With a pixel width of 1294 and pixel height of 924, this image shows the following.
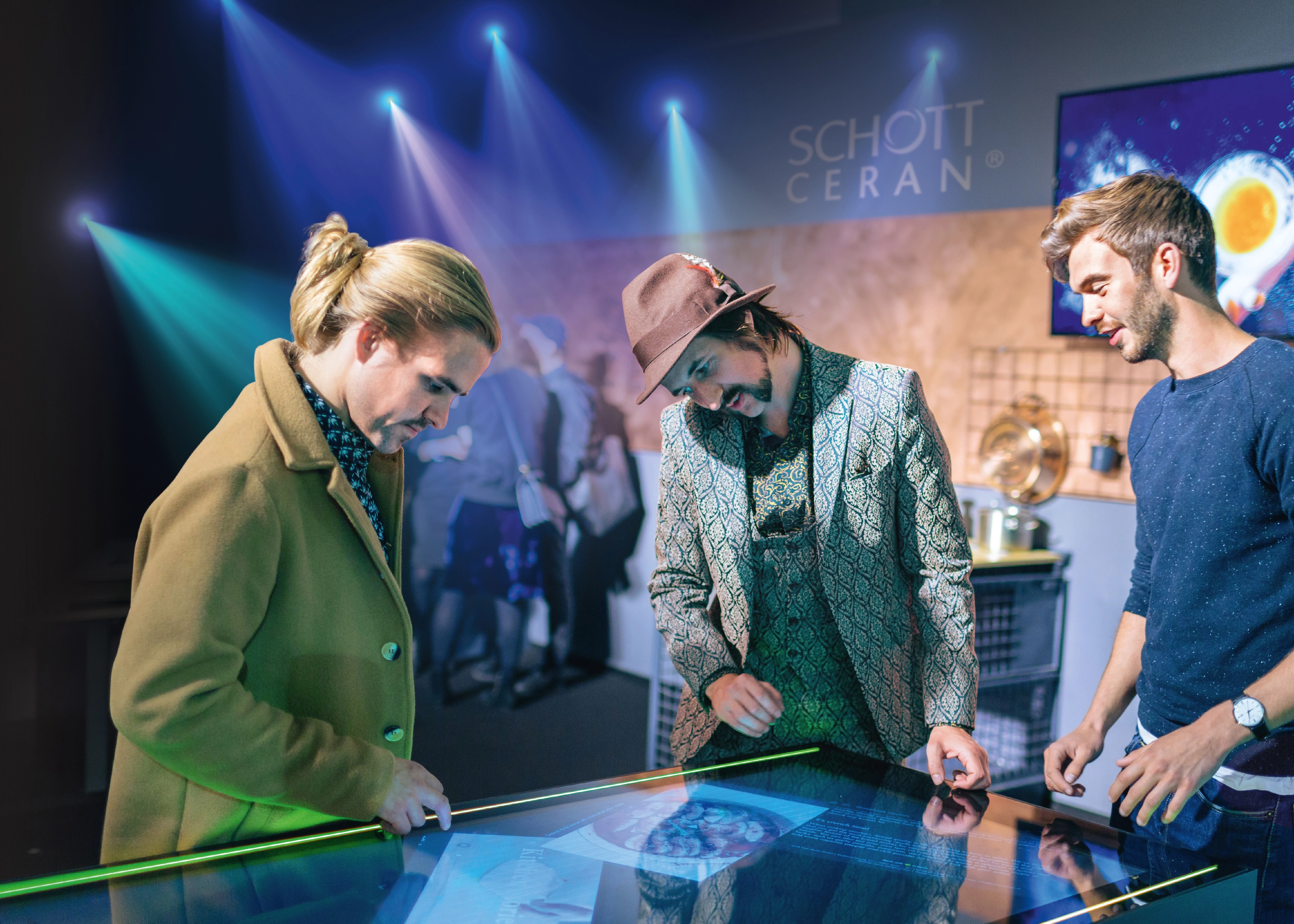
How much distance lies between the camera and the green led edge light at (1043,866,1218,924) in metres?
1.03

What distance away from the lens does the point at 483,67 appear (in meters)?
5.66

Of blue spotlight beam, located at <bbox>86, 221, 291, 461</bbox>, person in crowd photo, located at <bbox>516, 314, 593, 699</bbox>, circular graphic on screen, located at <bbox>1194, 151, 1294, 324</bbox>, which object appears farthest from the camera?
person in crowd photo, located at <bbox>516, 314, 593, 699</bbox>

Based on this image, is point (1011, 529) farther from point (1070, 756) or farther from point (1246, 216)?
point (1070, 756)

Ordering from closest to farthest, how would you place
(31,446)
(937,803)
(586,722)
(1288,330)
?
1. (937,803)
2. (1288,330)
3. (31,446)
4. (586,722)

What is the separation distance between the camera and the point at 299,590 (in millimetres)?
1263

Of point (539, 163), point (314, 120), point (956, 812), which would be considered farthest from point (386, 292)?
point (539, 163)

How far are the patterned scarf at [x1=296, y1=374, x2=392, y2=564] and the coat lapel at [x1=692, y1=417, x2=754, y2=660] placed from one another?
0.59 m

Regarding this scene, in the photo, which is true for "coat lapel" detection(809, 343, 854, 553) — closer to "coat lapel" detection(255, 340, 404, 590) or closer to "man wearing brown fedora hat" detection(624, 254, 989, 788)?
"man wearing brown fedora hat" detection(624, 254, 989, 788)

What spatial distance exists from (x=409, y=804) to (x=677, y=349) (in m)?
0.81

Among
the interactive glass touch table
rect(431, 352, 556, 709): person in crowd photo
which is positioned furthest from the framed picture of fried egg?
rect(431, 352, 556, 709): person in crowd photo

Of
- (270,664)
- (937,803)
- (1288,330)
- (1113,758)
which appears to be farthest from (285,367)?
(1113,758)

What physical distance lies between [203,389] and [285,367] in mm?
4213

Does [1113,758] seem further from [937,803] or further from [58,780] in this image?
[58,780]

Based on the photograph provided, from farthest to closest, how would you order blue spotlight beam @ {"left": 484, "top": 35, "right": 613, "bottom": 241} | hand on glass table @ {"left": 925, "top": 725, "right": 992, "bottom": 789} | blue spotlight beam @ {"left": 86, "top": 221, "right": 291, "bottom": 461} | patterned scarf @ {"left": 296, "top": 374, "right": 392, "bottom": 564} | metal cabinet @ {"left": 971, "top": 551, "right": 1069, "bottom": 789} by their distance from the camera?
1. blue spotlight beam @ {"left": 484, "top": 35, "right": 613, "bottom": 241}
2. blue spotlight beam @ {"left": 86, "top": 221, "right": 291, "bottom": 461}
3. metal cabinet @ {"left": 971, "top": 551, "right": 1069, "bottom": 789}
4. hand on glass table @ {"left": 925, "top": 725, "right": 992, "bottom": 789}
5. patterned scarf @ {"left": 296, "top": 374, "right": 392, "bottom": 564}
